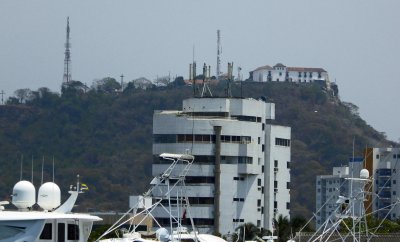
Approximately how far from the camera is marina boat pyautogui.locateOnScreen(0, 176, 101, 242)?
43.4 meters

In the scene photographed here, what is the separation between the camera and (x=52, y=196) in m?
46.3

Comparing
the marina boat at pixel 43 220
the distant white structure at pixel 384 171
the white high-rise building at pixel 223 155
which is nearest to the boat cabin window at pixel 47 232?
the marina boat at pixel 43 220

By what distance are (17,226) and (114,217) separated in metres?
108

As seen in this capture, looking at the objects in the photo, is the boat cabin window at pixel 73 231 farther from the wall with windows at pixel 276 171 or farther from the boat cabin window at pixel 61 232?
the wall with windows at pixel 276 171

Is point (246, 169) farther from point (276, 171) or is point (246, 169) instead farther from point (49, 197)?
point (49, 197)

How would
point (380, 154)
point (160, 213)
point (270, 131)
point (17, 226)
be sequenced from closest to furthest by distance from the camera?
1. point (17, 226)
2. point (160, 213)
3. point (270, 131)
4. point (380, 154)

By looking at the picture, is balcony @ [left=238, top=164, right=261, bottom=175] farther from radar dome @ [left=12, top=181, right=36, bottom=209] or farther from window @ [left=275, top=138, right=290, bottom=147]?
radar dome @ [left=12, top=181, right=36, bottom=209]

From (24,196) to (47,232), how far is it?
9.48 feet

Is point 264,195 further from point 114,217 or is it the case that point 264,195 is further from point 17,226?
point 17,226

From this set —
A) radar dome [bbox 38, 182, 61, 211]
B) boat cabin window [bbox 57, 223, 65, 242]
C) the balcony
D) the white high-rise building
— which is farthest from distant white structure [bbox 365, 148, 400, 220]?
boat cabin window [bbox 57, 223, 65, 242]

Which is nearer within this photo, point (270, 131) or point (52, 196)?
point (52, 196)

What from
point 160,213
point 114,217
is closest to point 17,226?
point 160,213

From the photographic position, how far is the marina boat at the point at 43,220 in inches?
1708

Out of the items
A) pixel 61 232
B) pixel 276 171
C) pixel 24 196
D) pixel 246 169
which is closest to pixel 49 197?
pixel 24 196
